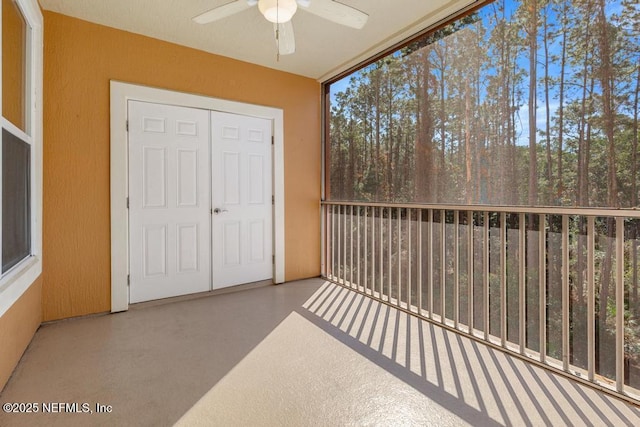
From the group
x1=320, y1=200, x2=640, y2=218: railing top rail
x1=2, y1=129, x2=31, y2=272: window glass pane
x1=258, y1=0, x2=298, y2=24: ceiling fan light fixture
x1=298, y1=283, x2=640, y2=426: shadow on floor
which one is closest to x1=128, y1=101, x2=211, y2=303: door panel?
x1=2, y1=129, x2=31, y2=272: window glass pane

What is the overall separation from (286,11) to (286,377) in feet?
7.16

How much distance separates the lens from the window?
5.65 feet

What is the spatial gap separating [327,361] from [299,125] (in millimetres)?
2811

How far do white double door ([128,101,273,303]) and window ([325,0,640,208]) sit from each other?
1421mm

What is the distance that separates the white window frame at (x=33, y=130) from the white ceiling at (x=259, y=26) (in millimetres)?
346

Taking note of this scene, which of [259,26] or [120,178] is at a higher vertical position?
[259,26]

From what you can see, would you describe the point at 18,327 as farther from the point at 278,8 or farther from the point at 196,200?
the point at 278,8

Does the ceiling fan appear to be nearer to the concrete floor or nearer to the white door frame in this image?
the white door frame

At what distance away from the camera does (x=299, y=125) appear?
12.9 feet

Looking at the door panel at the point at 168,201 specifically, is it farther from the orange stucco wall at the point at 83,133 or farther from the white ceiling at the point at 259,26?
the white ceiling at the point at 259,26

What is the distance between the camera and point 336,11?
81.6 inches

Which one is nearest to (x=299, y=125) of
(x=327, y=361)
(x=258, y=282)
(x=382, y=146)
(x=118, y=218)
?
(x=382, y=146)

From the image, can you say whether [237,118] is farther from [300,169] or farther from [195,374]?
[195,374]

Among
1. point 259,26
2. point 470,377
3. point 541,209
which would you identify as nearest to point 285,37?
point 259,26
